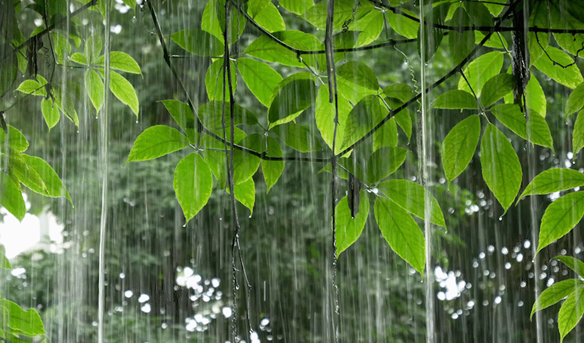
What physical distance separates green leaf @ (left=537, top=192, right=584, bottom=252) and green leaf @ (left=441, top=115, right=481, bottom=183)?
0.31 feet

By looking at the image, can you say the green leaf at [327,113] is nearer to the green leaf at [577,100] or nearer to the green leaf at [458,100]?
the green leaf at [458,100]

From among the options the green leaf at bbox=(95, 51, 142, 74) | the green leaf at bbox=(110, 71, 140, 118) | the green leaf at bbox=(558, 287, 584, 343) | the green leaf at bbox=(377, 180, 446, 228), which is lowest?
the green leaf at bbox=(558, 287, 584, 343)

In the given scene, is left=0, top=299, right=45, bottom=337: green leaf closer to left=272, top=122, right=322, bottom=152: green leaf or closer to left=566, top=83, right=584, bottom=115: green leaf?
left=272, top=122, right=322, bottom=152: green leaf

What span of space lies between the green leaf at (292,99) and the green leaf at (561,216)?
0.26 metres

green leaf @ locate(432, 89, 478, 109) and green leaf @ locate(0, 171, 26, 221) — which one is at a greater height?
green leaf @ locate(432, 89, 478, 109)

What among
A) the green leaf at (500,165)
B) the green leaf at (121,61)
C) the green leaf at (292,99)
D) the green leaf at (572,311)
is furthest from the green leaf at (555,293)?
the green leaf at (121,61)

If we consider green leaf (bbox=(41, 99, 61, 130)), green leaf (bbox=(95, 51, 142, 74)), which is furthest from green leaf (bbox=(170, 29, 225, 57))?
green leaf (bbox=(41, 99, 61, 130))

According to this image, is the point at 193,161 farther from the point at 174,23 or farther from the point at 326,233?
the point at 174,23

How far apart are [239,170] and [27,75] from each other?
36cm

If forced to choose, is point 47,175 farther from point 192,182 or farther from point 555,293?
point 555,293

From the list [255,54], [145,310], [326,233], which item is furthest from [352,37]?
[145,310]

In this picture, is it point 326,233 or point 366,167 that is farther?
point 326,233

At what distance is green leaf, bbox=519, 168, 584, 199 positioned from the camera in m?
0.47

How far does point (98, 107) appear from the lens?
0.61 metres
